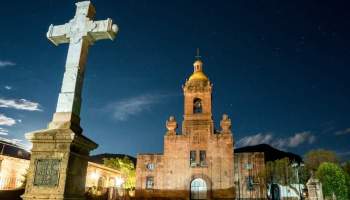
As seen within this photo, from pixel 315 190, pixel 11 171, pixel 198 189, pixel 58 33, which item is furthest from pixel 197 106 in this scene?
Result: pixel 58 33

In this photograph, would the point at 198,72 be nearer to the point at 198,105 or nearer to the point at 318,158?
the point at 198,105

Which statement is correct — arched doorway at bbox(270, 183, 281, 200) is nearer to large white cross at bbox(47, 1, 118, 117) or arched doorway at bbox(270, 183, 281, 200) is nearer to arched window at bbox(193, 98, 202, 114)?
arched window at bbox(193, 98, 202, 114)

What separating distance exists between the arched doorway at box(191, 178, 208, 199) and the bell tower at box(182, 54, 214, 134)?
5718mm

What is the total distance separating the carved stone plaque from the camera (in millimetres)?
5781

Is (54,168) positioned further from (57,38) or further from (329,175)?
(329,175)

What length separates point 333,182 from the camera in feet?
76.7

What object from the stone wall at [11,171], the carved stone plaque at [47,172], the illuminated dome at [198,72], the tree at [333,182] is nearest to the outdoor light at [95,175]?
the stone wall at [11,171]

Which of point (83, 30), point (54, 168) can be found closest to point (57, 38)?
point (83, 30)

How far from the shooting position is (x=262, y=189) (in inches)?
1201

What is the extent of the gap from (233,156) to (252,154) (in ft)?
7.04

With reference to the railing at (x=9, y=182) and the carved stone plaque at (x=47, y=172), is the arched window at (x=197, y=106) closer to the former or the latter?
the railing at (x=9, y=182)

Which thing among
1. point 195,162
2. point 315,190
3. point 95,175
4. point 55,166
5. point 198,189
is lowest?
point 198,189

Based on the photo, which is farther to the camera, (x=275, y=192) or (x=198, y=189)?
(x=275, y=192)

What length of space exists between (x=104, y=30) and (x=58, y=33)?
4.56 ft
